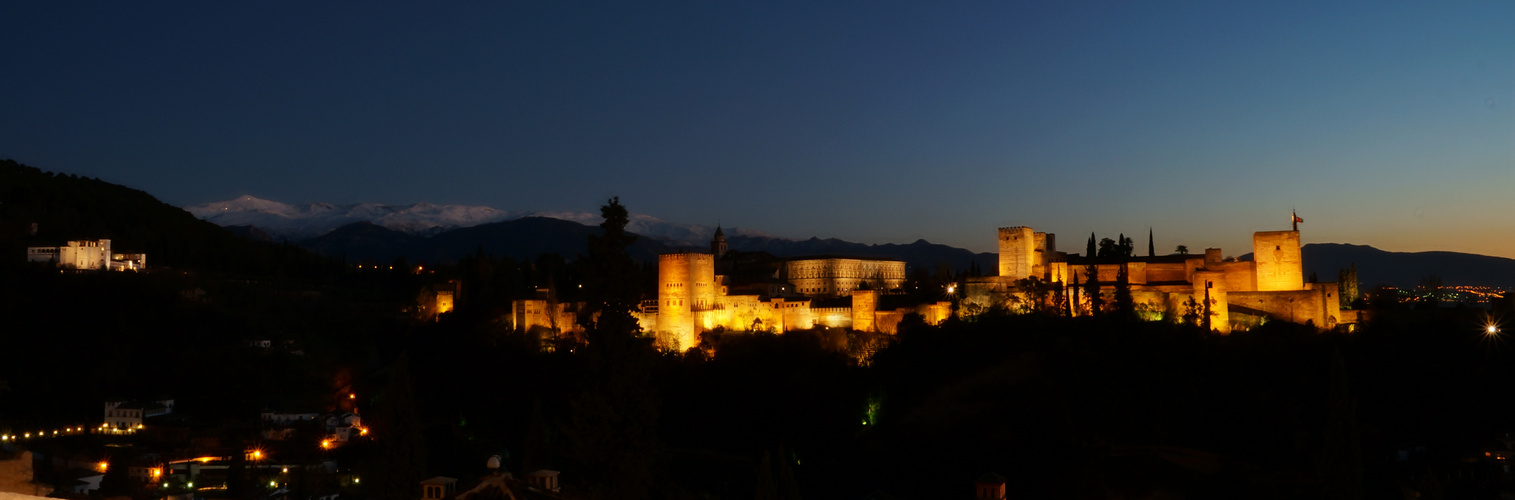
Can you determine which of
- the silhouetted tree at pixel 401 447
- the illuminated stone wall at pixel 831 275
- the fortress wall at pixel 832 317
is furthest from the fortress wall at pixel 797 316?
the silhouetted tree at pixel 401 447

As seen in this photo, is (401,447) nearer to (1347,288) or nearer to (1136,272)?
(1136,272)

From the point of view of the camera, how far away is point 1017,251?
55.8 metres

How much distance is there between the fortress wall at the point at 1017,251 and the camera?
5575 cm

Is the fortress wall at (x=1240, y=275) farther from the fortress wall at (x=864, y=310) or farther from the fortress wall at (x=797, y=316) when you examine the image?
the fortress wall at (x=797, y=316)

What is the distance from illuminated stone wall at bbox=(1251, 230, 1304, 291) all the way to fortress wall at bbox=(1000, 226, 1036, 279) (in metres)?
11.7

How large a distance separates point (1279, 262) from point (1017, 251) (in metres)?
13.0

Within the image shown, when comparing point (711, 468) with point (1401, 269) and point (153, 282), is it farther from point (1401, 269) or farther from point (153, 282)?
point (1401, 269)

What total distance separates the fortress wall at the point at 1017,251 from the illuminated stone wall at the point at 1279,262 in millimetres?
11668

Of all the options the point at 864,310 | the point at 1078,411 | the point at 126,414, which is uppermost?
the point at 864,310

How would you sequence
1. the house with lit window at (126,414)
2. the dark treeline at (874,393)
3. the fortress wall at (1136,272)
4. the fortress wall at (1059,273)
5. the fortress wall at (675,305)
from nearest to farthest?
the dark treeline at (874,393) < the fortress wall at (1136,272) < the house with lit window at (126,414) < the fortress wall at (1059,273) < the fortress wall at (675,305)

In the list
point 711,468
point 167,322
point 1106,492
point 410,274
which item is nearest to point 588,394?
point 1106,492

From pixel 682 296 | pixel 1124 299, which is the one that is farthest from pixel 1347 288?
pixel 682 296

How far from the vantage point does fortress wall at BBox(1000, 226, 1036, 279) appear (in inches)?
2195

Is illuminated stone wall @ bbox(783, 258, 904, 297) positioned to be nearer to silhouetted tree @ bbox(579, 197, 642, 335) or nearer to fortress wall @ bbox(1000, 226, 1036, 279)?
fortress wall @ bbox(1000, 226, 1036, 279)
